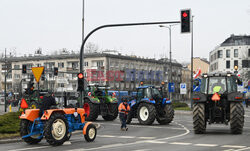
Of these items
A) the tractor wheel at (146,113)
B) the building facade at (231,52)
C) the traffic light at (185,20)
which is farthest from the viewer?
the building facade at (231,52)

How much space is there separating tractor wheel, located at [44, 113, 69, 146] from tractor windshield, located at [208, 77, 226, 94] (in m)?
7.97

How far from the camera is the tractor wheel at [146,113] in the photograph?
26453mm

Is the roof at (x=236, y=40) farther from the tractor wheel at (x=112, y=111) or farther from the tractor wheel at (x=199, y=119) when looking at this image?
the tractor wheel at (x=199, y=119)

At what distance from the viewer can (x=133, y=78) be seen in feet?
355

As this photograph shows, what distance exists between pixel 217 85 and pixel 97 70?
268ft

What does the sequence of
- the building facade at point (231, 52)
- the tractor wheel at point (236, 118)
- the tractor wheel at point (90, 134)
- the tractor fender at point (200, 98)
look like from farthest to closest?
the building facade at point (231, 52) → the tractor fender at point (200, 98) → the tractor wheel at point (236, 118) → the tractor wheel at point (90, 134)

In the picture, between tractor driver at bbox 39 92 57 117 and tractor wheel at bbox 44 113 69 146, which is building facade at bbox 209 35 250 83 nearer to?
tractor driver at bbox 39 92 57 117

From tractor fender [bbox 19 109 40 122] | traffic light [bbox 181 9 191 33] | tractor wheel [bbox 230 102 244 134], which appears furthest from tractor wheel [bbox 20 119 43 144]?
traffic light [bbox 181 9 191 33]

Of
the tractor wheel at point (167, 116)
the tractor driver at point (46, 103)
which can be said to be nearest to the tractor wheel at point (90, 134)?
the tractor driver at point (46, 103)

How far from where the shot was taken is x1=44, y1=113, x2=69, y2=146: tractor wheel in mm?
15367

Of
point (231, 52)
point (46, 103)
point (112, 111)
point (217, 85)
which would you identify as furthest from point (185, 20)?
point (231, 52)

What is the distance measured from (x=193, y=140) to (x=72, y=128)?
464 centimetres

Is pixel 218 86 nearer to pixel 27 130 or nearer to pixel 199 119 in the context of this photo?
pixel 199 119

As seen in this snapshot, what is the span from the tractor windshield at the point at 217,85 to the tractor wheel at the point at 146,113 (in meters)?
5.90
